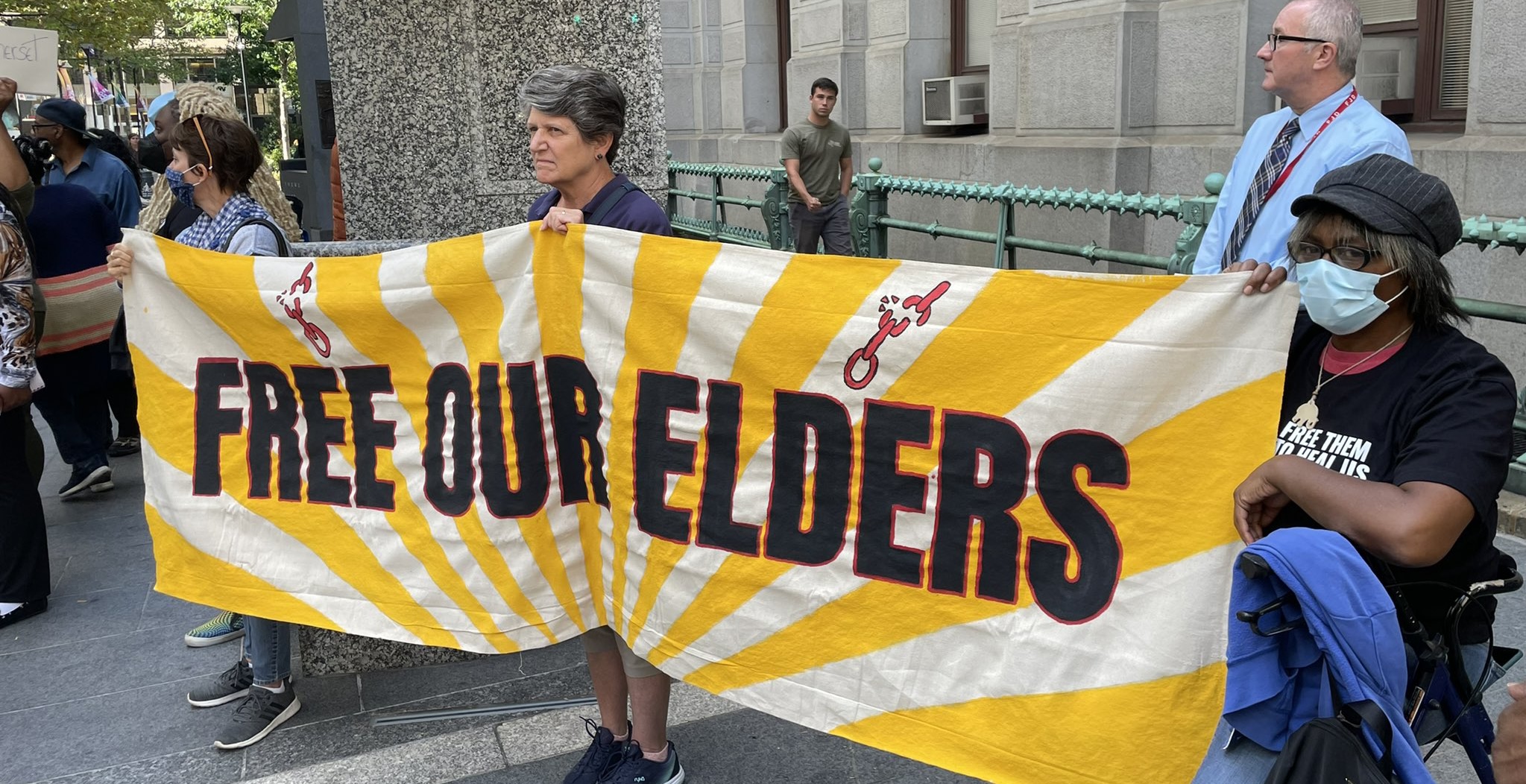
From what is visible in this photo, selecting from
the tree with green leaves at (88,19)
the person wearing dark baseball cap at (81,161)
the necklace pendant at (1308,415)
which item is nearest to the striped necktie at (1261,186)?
the necklace pendant at (1308,415)

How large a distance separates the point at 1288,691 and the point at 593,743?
2003mm

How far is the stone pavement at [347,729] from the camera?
365cm

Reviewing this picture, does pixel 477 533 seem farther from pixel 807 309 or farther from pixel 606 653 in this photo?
pixel 807 309

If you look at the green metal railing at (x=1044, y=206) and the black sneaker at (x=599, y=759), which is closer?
the black sneaker at (x=599, y=759)

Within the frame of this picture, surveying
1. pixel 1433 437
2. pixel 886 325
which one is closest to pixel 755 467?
pixel 886 325

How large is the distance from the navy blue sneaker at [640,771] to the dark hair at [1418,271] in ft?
7.29

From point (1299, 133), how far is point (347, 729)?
353 cm

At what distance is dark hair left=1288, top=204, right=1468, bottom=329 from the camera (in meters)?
2.23

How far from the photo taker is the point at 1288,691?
2139mm

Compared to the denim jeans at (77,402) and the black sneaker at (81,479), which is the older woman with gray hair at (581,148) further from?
the black sneaker at (81,479)

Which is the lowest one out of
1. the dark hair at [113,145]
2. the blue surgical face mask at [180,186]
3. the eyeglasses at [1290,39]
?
the blue surgical face mask at [180,186]

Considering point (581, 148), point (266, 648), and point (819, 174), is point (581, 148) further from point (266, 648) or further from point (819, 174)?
point (819, 174)

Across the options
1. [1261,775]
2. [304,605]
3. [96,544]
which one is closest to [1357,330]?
[1261,775]

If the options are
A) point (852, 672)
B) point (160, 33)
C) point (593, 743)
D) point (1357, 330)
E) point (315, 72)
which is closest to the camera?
point (1357, 330)
